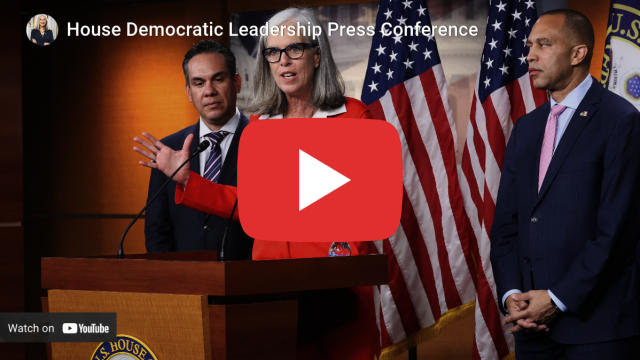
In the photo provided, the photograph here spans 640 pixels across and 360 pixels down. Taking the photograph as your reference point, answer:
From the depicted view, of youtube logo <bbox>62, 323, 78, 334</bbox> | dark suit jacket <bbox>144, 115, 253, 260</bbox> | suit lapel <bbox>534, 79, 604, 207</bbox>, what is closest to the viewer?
youtube logo <bbox>62, 323, 78, 334</bbox>

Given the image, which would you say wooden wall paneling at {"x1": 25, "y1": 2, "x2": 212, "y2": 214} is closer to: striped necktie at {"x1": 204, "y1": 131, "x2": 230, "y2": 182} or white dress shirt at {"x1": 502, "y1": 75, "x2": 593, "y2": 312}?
striped necktie at {"x1": 204, "y1": 131, "x2": 230, "y2": 182}

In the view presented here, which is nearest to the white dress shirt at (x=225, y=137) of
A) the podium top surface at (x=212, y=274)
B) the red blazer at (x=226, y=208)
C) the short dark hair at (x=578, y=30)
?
the red blazer at (x=226, y=208)

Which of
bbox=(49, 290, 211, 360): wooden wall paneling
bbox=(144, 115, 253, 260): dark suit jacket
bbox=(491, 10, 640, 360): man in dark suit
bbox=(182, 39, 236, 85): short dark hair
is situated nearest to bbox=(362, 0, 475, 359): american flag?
bbox=(182, 39, 236, 85): short dark hair

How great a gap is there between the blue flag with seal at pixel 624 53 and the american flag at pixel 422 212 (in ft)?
2.99

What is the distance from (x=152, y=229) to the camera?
303 cm

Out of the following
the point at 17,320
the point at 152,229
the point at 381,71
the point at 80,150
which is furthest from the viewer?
the point at 80,150

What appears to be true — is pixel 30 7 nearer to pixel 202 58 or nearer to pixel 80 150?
pixel 80 150

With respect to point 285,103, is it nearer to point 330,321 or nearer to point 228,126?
point 228,126

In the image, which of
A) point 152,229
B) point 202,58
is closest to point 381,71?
point 202,58

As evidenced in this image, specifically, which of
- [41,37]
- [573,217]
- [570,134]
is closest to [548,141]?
[570,134]

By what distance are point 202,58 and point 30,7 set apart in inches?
118

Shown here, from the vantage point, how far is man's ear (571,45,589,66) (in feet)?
7.41

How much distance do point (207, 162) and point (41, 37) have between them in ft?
9.67

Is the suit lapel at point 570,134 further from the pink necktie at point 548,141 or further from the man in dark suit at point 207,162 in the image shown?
the man in dark suit at point 207,162
